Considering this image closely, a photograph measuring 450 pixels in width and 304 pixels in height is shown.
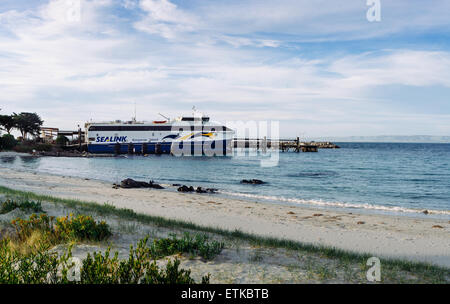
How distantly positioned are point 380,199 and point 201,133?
54.4m

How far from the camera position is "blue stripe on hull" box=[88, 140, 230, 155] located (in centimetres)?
7231

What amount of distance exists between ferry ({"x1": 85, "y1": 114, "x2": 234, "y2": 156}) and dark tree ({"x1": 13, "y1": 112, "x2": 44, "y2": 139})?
41.9ft

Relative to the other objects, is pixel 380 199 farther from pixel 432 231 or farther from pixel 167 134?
pixel 167 134

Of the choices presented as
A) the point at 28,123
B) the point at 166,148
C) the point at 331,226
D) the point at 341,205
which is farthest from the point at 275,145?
the point at 331,226

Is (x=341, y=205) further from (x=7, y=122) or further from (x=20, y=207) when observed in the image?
(x=7, y=122)

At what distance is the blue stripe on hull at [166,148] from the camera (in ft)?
237

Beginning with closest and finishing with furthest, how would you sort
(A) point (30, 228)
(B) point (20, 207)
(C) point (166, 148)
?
(A) point (30, 228)
(B) point (20, 207)
(C) point (166, 148)

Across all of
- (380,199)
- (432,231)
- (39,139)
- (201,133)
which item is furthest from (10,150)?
(432,231)

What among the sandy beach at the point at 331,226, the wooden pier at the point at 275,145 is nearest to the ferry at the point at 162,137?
the wooden pier at the point at 275,145

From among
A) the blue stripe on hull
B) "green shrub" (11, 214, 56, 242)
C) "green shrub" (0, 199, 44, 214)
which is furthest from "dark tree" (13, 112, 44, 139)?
"green shrub" (11, 214, 56, 242)

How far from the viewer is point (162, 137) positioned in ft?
243

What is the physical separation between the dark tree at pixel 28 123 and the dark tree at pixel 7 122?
1.06 meters

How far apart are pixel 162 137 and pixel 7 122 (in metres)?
32.1
